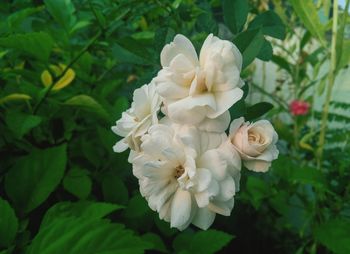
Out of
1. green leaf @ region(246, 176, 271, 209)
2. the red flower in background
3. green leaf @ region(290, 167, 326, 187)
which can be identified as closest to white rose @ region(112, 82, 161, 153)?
green leaf @ region(290, 167, 326, 187)

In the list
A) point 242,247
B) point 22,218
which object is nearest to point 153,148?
point 22,218

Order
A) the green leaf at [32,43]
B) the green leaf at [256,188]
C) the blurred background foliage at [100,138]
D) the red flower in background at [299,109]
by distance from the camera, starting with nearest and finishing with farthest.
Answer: the blurred background foliage at [100,138] < the green leaf at [32,43] < the green leaf at [256,188] < the red flower in background at [299,109]

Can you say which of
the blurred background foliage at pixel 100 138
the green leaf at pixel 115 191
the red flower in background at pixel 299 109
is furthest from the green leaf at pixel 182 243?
the red flower in background at pixel 299 109

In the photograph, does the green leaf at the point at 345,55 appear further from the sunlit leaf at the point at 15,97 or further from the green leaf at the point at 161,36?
the sunlit leaf at the point at 15,97

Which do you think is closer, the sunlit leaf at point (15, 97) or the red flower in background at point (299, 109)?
the sunlit leaf at point (15, 97)

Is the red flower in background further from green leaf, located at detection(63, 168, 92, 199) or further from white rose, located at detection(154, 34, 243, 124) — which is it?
white rose, located at detection(154, 34, 243, 124)
